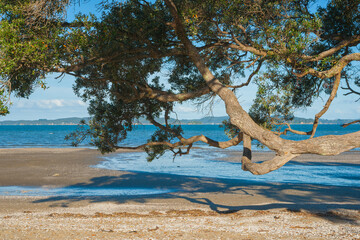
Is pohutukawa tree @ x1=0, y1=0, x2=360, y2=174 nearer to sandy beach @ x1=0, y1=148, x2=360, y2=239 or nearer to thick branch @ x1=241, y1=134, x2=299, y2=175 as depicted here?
thick branch @ x1=241, y1=134, x2=299, y2=175

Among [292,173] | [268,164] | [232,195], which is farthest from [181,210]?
[292,173]

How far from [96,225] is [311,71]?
799cm

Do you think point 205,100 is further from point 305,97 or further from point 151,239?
point 151,239

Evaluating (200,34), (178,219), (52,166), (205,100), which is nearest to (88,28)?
(200,34)

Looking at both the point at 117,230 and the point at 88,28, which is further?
the point at 117,230

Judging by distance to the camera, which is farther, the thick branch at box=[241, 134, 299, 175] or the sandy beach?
the sandy beach

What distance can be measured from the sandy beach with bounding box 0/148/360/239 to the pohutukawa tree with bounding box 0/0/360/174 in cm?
279

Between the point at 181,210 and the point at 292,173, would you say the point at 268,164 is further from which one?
the point at 292,173

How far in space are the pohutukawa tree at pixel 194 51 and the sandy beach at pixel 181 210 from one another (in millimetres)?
2790

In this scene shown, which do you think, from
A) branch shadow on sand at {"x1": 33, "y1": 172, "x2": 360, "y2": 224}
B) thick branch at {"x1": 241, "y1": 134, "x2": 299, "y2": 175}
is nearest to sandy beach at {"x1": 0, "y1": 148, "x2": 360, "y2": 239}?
branch shadow on sand at {"x1": 33, "y1": 172, "x2": 360, "y2": 224}

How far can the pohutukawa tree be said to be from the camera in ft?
26.3

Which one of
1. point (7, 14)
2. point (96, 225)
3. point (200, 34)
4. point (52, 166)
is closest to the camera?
point (7, 14)

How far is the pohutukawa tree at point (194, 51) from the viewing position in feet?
26.3

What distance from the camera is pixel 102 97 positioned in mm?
12703
